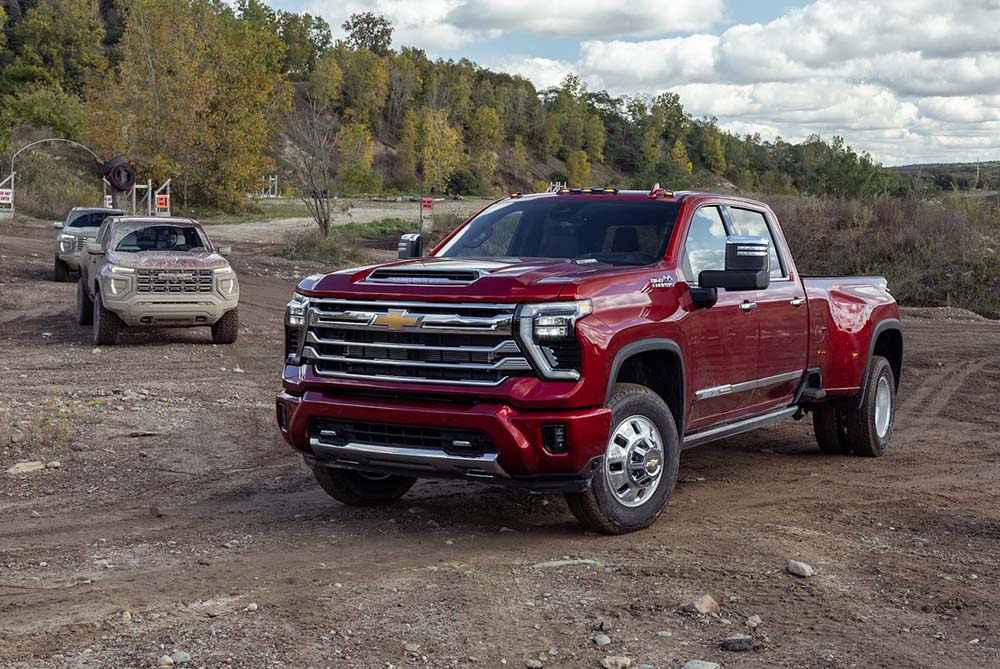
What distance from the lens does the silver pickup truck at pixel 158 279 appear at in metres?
15.1

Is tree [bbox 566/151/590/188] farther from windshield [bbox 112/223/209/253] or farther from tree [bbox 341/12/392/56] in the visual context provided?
windshield [bbox 112/223/209/253]

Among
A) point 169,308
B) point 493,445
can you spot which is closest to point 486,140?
point 169,308

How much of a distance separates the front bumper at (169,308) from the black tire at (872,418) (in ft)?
29.8

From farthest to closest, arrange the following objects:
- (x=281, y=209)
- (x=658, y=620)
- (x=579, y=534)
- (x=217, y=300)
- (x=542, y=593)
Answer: (x=281, y=209) < (x=217, y=300) < (x=579, y=534) < (x=542, y=593) < (x=658, y=620)

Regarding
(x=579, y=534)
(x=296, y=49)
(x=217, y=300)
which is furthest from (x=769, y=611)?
(x=296, y=49)

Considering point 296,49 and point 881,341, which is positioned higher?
point 296,49

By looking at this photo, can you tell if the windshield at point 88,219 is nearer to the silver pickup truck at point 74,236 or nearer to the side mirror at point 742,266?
the silver pickup truck at point 74,236

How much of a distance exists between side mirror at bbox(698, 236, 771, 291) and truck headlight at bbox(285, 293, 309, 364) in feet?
7.83

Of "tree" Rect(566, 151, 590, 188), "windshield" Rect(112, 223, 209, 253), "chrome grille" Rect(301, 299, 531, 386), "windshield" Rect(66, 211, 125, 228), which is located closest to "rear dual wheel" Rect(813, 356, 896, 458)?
"chrome grille" Rect(301, 299, 531, 386)

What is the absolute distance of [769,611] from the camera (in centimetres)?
526

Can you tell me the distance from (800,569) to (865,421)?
371cm

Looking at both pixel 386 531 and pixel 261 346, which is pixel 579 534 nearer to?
pixel 386 531

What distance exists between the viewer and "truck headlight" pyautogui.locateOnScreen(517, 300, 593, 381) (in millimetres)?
5977

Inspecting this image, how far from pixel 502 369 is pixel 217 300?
1024cm
